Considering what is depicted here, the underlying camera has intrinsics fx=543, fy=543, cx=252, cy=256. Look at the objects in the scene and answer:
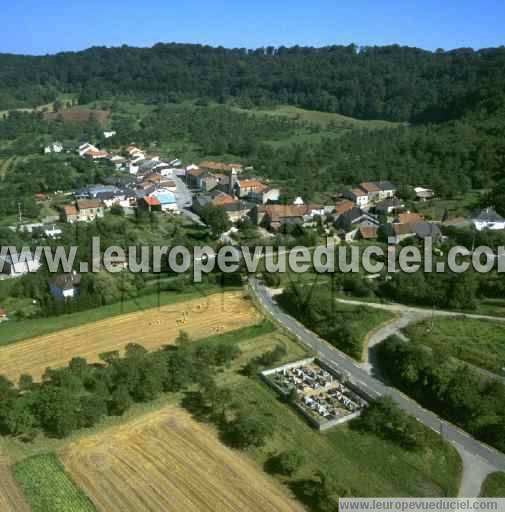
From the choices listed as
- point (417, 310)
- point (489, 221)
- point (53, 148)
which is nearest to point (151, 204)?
point (417, 310)

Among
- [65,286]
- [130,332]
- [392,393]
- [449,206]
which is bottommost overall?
[392,393]

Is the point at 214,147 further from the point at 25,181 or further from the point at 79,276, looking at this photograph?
the point at 79,276

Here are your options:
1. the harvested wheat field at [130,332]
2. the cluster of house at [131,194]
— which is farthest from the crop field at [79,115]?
the harvested wheat field at [130,332]

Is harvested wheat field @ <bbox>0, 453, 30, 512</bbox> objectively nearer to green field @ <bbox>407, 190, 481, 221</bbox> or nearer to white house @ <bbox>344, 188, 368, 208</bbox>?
green field @ <bbox>407, 190, 481, 221</bbox>

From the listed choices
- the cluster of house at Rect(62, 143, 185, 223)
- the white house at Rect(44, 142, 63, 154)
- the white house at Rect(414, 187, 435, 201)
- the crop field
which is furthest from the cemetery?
the crop field

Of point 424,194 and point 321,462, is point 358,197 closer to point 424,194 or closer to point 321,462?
point 424,194

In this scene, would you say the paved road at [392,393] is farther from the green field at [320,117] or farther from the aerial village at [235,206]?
the green field at [320,117]
